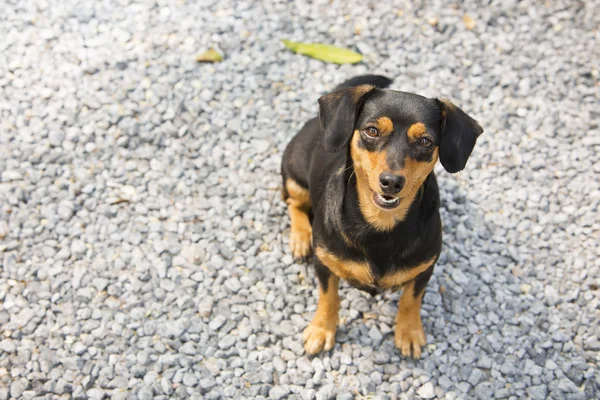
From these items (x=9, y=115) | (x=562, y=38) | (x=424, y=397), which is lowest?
(x=424, y=397)

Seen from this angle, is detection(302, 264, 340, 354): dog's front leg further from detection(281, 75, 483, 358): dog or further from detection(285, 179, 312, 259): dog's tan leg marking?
detection(285, 179, 312, 259): dog's tan leg marking

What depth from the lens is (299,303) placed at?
16.6ft

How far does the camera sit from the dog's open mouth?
3.86 m

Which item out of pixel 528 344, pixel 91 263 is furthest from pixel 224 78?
pixel 528 344

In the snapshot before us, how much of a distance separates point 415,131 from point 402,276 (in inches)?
39.0

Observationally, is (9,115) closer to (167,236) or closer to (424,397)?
(167,236)

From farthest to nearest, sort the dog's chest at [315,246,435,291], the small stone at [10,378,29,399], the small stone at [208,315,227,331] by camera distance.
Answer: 1. the small stone at [208,315,227,331]
2. the small stone at [10,378,29,399]
3. the dog's chest at [315,246,435,291]

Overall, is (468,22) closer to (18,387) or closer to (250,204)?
(250,204)

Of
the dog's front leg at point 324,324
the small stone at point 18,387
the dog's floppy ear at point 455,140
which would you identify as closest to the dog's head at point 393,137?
the dog's floppy ear at point 455,140

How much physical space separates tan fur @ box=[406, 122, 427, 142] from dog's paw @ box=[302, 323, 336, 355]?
5.45 feet

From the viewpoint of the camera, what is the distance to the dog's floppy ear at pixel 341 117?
3873 mm

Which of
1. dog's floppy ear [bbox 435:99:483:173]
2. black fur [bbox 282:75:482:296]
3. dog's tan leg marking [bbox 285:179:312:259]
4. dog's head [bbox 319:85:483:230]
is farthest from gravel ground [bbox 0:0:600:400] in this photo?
dog's floppy ear [bbox 435:99:483:173]

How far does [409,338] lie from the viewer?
187 inches

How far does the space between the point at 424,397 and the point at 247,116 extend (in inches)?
115
